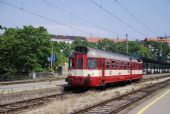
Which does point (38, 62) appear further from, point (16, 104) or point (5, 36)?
point (16, 104)

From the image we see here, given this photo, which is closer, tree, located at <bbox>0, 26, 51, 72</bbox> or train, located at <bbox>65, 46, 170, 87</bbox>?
train, located at <bbox>65, 46, 170, 87</bbox>

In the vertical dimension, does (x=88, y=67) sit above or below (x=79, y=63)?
below

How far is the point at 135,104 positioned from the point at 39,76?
35.9 m

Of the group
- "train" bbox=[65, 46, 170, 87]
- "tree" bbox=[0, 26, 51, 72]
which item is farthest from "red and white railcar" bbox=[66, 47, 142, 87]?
"tree" bbox=[0, 26, 51, 72]

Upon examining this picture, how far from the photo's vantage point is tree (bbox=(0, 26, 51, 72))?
56812mm

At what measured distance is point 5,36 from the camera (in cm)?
5894

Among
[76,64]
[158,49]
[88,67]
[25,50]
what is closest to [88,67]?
[88,67]

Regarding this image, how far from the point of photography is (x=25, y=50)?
57.7m

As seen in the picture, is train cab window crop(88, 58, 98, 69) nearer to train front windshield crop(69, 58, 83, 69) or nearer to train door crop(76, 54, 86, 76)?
train door crop(76, 54, 86, 76)

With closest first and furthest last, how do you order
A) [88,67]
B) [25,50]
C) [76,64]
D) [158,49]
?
[88,67]
[76,64]
[25,50]
[158,49]

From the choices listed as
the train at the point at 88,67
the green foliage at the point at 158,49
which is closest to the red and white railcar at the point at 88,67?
the train at the point at 88,67

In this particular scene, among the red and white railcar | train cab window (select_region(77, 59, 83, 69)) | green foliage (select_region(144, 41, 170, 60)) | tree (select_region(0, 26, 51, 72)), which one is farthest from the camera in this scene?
green foliage (select_region(144, 41, 170, 60))

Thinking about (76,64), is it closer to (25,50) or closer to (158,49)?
(25,50)

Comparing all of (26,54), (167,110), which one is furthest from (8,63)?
(167,110)
